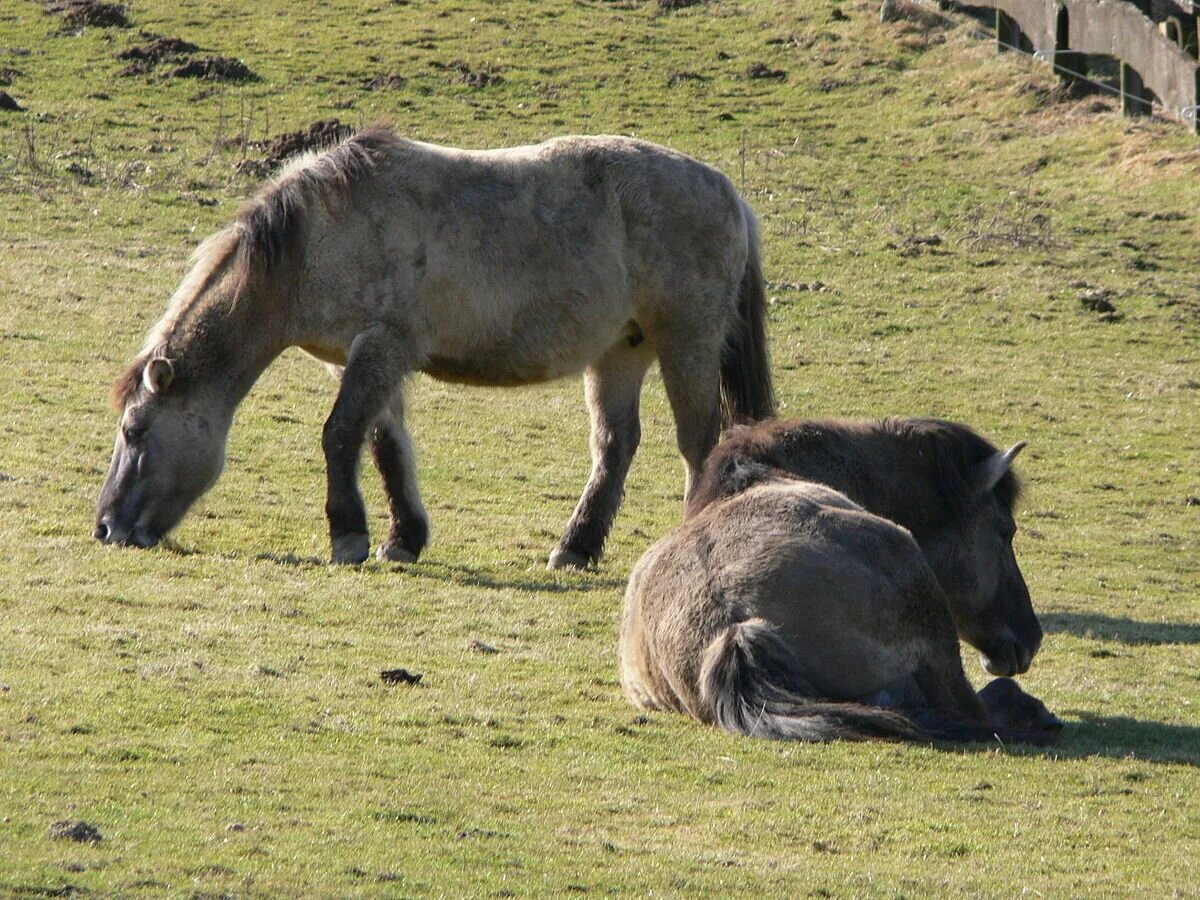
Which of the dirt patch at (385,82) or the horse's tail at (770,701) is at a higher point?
the horse's tail at (770,701)

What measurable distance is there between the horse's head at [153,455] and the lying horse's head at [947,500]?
154 inches

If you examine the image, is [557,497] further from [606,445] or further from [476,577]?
[476,577]

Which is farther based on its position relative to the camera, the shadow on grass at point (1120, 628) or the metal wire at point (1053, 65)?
the metal wire at point (1053, 65)

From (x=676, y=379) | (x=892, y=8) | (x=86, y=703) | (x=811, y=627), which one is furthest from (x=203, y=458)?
(x=892, y=8)

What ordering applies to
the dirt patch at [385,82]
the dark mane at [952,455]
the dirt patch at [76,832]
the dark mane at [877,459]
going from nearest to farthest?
1. the dirt patch at [76,832]
2. the dark mane at [877,459]
3. the dark mane at [952,455]
4. the dirt patch at [385,82]

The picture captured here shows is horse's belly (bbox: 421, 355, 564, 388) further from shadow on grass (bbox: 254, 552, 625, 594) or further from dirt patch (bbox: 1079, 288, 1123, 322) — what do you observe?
dirt patch (bbox: 1079, 288, 1123, 322)

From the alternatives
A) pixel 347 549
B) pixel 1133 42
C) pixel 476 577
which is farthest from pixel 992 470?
pixel 1133 42

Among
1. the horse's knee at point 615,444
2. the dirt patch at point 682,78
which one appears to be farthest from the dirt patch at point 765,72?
the horse's knee at point 615,444

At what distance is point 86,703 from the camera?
722 centimetres

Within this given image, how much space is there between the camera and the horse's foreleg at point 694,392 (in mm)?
12336

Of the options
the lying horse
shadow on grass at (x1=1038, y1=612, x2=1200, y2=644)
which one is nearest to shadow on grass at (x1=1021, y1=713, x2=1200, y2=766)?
the lying horse

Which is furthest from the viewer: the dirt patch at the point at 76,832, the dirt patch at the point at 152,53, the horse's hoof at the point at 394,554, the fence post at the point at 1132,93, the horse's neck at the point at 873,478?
the dirt patch at the point at 152,53

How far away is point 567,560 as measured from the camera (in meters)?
12.1

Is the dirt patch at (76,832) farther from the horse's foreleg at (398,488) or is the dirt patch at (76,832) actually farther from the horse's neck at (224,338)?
the horse's foreleg at (398,488)
